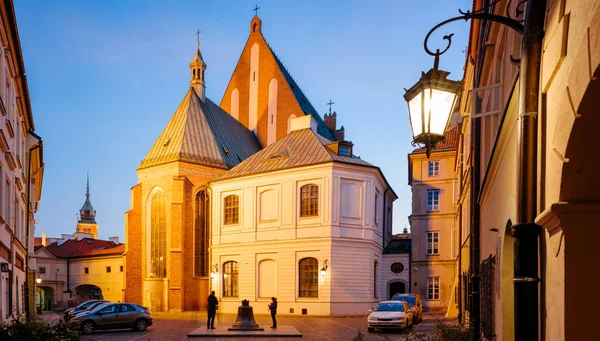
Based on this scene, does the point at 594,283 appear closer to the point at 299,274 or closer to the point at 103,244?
the point at 299,274

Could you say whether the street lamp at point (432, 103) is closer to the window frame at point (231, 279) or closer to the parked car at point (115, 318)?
the parked car at point (115, 318)

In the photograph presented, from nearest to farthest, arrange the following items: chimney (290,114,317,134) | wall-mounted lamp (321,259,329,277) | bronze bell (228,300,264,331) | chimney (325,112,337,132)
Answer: bronze bell (228,300,264,331) < wall-mounted lamp (321,259,329,277) < chimney (290,114,317,134) < chimney (325,112,337,132)

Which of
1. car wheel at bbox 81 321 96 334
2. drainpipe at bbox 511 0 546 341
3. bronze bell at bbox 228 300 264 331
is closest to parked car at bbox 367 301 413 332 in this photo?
bronze bell at bbox 228 300 264 331

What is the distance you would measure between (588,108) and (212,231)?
128 feet

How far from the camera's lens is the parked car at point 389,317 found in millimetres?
23688

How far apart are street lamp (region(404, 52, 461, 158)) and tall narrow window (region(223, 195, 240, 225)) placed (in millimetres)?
34843

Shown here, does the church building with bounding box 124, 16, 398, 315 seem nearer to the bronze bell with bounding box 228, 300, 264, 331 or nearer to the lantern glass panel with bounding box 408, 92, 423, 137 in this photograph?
the bronze bell with bounding box 228, 300, 264, 331

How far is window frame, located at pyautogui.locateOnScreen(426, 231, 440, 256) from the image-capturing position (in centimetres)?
4441

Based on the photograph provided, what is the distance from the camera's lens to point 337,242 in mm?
35531

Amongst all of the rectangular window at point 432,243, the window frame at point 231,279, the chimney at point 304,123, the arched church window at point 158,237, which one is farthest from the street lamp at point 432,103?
the arched church window at point 158,237

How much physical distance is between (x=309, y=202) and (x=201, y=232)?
39.8 feet

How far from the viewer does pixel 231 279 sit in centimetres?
3941

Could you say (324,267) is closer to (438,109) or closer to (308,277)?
(308,277)

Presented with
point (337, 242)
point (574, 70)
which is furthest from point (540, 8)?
point (337, 242)
